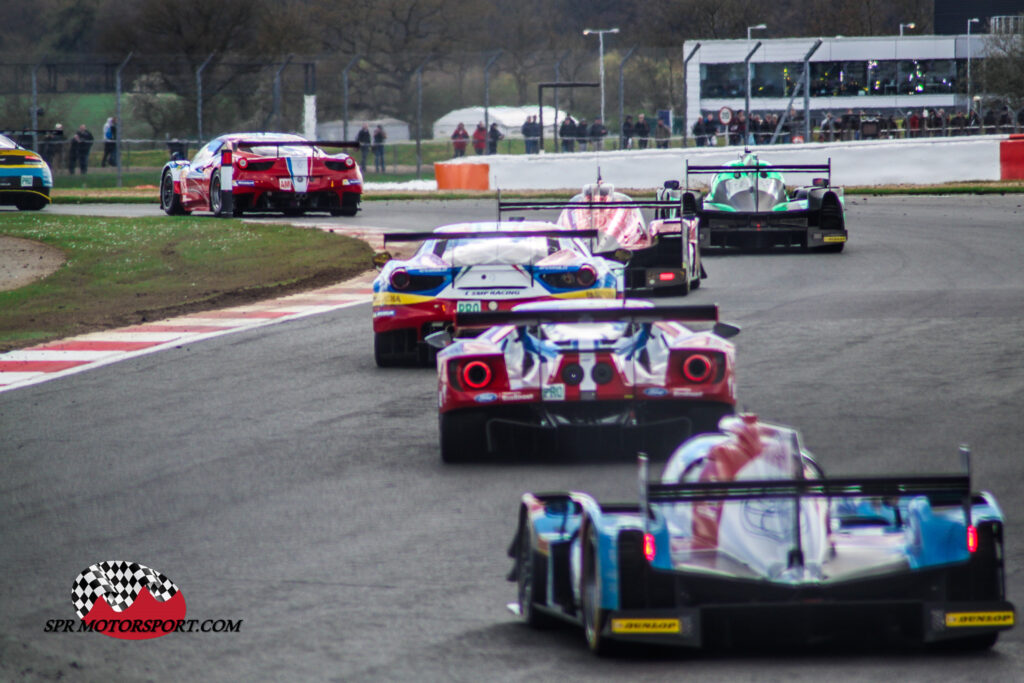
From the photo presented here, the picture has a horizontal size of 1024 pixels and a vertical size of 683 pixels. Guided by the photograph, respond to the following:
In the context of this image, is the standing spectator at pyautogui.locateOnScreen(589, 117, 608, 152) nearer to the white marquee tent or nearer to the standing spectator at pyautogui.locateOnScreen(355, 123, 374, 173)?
the standing spectator at pyautogui.locateOnScreen(355, 123, 374, 173)

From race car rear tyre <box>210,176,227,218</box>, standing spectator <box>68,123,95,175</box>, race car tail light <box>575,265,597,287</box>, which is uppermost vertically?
standing spectator <box>68,123,95,175</box>

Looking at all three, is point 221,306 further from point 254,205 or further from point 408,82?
point 408,82

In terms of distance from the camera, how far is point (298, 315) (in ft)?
48.2

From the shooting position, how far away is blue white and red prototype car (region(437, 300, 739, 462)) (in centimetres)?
758

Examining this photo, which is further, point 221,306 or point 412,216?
point 412,216

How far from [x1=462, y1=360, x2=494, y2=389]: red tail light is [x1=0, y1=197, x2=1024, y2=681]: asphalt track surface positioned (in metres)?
0.44

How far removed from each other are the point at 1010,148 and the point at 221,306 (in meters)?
22.3

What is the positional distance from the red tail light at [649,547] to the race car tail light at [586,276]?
6.30 m

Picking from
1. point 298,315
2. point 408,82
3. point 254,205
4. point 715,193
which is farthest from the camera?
point 408,82

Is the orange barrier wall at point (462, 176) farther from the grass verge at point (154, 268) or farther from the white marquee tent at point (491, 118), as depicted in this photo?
the white marquee tent at point (491, 118)

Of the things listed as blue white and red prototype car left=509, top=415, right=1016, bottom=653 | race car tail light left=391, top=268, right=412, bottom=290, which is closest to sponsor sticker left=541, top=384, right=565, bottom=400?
blue white and red prototype car left=509, top=415, right=1016, bottom=653

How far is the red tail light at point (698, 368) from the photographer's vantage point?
759cm

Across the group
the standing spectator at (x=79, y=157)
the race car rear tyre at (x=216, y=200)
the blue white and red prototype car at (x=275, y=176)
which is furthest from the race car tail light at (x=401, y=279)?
the standing spectator at (x=79, y=157)

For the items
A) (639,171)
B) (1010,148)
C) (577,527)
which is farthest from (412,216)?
(577,527)
